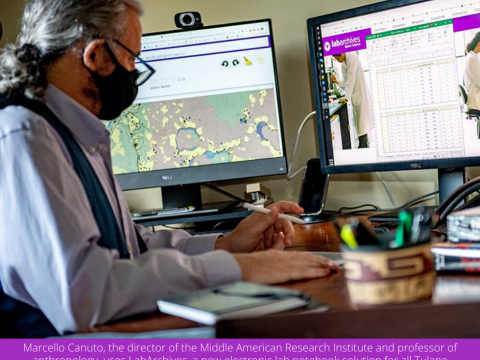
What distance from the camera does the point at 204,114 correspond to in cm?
195

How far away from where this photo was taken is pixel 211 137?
1947 millimetres

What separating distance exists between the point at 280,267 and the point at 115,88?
19.8 inches

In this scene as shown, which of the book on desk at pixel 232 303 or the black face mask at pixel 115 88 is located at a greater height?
the black face mask at pixel 115 88

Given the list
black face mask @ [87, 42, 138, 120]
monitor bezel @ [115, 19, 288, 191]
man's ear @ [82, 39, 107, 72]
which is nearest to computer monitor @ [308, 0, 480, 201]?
monitor bezel @ [115, 19, 288, 191]

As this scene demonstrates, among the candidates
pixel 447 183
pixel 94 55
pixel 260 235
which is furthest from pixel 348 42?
pixel 94 55

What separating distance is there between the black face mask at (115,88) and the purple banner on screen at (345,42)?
2.02 ft

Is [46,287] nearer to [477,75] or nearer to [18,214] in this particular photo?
[18,214]

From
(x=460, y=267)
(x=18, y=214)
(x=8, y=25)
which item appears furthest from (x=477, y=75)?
(x=8, y=25)

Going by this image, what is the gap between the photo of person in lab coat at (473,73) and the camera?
1521 mm

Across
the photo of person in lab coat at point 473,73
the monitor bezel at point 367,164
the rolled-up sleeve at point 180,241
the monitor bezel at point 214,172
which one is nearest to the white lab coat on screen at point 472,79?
the photo of person in lab coat at point 473,73

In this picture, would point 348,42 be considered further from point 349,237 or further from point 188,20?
point 349,237

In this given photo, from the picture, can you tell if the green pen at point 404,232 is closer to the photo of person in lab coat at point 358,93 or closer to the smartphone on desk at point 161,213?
the photo of person in lab coat at point 358,93

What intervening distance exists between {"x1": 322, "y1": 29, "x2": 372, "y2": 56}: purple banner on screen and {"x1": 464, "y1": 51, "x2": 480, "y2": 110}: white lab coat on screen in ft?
0.89

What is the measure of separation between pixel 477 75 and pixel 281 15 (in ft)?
2.38
